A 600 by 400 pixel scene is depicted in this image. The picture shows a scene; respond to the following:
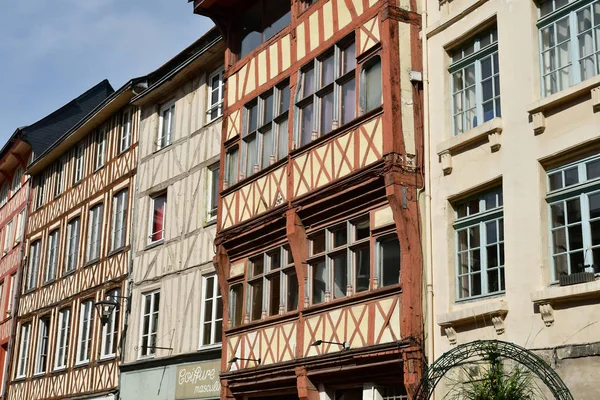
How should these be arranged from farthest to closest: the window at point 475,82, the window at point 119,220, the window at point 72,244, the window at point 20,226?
the window at point 20,226 < the window at point 72,244 < the window at point 119,220 < the window at point 475,82

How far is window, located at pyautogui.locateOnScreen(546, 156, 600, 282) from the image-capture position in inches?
397

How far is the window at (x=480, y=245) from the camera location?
11.4m

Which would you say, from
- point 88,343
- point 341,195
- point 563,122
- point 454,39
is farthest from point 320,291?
point 88,343

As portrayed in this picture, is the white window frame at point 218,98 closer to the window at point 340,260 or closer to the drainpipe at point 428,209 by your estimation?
the window at point 340,260

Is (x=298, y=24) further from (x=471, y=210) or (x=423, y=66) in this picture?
(x=471, y=210)

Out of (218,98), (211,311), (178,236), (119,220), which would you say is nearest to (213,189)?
(178,236)

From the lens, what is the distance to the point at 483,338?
36.6 feet

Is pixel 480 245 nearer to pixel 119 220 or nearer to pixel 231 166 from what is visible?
pixel 231 166

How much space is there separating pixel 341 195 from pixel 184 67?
7574 mm

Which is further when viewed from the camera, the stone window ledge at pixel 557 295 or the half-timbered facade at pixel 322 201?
the half-timbered facade at pixel 322 201

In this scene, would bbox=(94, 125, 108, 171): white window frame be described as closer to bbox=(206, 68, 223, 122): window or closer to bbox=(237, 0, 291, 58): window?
bbox=(206, 68, 223, 122): window

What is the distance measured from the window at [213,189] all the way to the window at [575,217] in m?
9.23

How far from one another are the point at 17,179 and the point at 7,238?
2.03 metres

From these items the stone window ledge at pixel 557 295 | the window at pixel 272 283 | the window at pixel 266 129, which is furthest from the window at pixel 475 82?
the window at pixel 272 283
